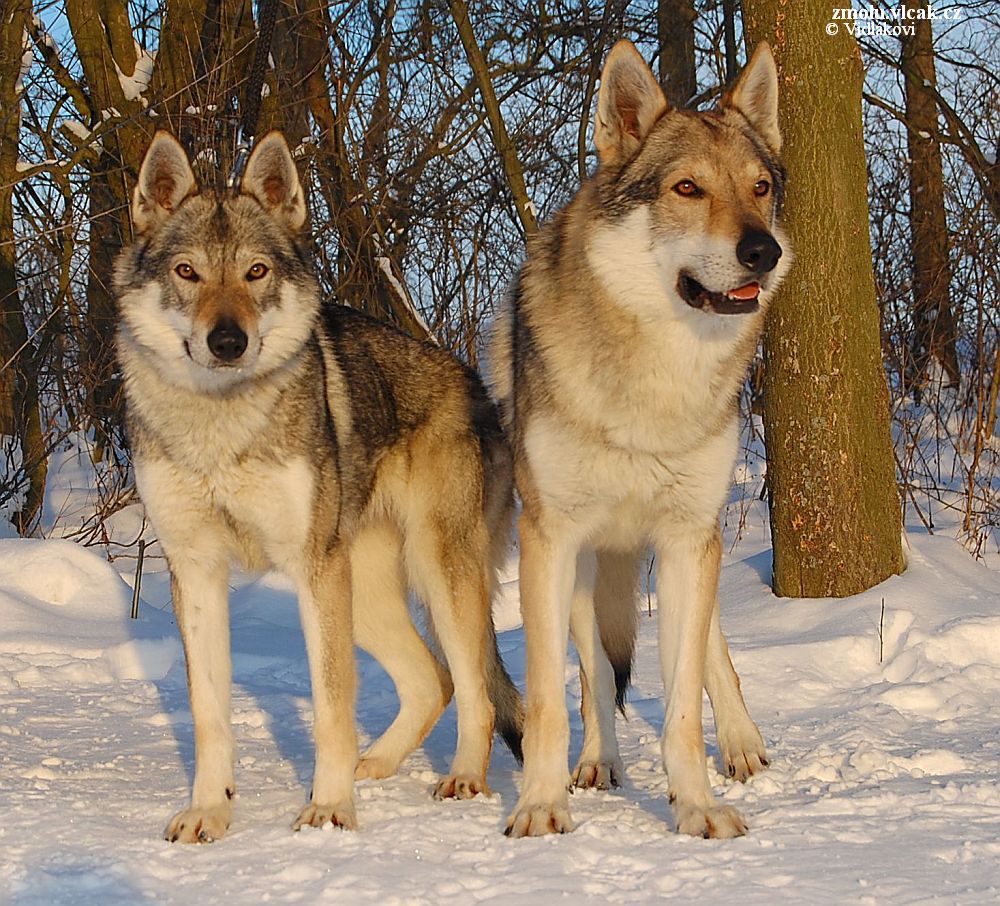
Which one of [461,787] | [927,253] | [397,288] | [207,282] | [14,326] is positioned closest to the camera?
[207,282]

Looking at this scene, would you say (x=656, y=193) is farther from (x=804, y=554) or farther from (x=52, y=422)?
(x=52, y=422)

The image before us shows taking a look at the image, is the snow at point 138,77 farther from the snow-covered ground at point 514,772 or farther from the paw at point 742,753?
the paw at point 742,753

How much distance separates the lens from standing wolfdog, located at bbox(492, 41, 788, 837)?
310 centimetres

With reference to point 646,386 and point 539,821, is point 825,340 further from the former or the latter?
point 539,821

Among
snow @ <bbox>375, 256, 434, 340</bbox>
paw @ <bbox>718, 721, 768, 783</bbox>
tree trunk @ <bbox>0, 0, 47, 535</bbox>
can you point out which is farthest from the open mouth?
tree trunk @ <bbox>0, 0, 47, 535</bbox>

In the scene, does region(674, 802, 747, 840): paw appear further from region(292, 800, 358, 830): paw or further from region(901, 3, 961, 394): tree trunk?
region(901, 3, 961, 394): tree trunk

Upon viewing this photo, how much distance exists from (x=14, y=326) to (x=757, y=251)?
6.86 meters

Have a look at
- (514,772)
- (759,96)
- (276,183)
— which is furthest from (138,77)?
(514,772)

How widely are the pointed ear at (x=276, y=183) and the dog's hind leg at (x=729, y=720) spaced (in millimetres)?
1728

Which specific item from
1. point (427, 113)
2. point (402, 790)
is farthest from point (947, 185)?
point (402, 790)

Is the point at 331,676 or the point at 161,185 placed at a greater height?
the point at 161,185

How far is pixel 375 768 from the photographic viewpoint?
3.68 meters

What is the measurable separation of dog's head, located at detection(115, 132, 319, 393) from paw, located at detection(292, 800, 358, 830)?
116 cm

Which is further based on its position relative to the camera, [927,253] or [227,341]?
[927,253]
